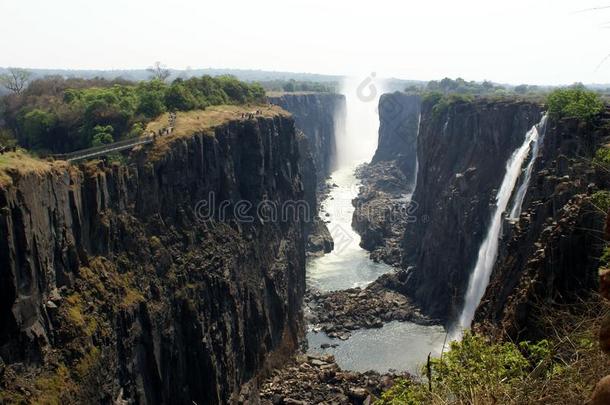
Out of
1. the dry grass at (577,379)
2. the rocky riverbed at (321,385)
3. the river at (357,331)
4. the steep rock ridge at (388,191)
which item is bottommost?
the river at (357,331)

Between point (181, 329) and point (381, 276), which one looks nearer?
point (181, 329)

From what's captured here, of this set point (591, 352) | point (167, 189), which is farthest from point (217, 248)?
point (591, 352)

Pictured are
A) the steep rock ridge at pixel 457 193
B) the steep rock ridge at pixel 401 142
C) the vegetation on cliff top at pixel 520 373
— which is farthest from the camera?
the steep rock ridge at pixel 401 142

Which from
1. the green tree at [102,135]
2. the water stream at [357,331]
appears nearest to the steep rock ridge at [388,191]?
the water stream at [357,331]

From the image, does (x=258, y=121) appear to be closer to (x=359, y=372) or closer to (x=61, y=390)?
(x=359, y=372)

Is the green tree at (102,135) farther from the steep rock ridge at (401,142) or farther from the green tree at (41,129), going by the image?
the steep rock ridge at (401,142)

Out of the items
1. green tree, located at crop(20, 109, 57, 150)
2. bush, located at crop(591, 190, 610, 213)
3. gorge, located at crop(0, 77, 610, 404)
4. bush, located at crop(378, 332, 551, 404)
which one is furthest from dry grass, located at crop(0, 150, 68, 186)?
bush, located at crop(591, 190, 610, 213)
